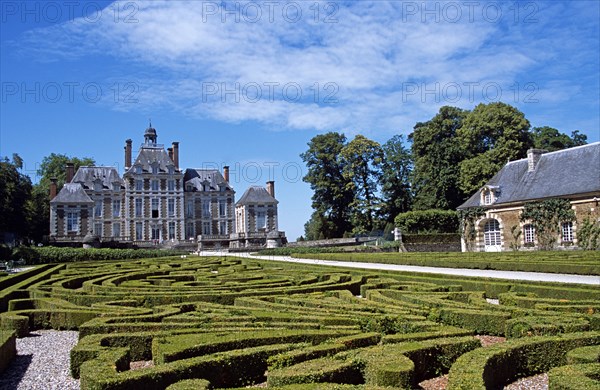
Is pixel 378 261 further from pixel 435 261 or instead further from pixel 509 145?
pixel 509 145

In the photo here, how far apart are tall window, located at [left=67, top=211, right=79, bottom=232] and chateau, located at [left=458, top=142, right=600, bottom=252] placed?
110ft

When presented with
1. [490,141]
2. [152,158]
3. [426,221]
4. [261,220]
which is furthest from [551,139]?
[152,158]

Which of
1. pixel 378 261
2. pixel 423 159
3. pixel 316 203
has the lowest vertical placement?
pixel 378 261

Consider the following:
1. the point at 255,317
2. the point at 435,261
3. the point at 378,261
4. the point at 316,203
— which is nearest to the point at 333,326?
the point at 255,317

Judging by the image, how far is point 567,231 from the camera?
28781 millimetres

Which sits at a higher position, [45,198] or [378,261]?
[45,198]

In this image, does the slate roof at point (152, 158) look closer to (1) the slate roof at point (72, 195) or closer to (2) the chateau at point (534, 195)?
(1) the slate roof at point (72, 195)

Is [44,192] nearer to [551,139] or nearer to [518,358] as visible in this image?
[551,139]

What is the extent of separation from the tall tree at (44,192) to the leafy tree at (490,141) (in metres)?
39.2

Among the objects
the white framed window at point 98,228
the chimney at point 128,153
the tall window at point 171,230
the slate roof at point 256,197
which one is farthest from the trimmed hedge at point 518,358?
the chimney at point 128,153

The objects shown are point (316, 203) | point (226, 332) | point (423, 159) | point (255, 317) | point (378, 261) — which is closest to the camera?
point (226, 332)

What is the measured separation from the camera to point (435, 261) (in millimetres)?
19969

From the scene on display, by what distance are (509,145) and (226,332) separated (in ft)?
130

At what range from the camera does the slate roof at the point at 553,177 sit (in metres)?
28.2
